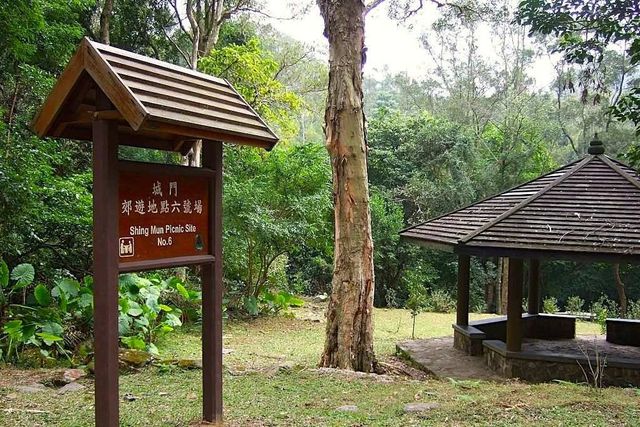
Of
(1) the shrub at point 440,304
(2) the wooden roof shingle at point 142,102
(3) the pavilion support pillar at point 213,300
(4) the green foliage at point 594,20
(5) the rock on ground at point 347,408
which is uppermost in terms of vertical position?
(4) the green foliage at point 594,20

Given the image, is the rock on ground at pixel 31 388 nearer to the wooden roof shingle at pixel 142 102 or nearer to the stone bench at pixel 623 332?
the wooden roof shingle at pixel 142 102

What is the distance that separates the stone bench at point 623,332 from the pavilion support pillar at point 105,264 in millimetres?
8030

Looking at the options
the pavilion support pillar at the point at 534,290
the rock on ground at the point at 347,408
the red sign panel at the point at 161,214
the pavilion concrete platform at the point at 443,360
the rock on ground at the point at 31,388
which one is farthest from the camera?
the pavilion support pillar at the point at 534,290

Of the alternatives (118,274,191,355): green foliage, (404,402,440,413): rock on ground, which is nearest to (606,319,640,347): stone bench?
(404,402,440,413): rock on ground

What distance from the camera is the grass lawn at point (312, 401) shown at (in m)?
3.94

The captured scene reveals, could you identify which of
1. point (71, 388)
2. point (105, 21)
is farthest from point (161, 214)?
point (105, 21)

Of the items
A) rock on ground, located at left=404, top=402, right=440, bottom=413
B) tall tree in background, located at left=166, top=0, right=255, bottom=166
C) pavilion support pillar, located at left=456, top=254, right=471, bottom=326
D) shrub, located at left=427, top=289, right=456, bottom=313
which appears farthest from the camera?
shrub, located at left=427, top=289, right=456, bottom=313

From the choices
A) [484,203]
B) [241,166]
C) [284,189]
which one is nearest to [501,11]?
[484,203]

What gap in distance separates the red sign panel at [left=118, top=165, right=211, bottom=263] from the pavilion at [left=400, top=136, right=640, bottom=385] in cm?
436

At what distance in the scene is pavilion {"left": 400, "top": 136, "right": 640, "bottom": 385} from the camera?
22.3 ft

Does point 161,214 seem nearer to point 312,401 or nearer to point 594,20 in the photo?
point 312,401

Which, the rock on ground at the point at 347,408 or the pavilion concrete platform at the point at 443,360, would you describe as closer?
the rock on ground at the point at 347,408

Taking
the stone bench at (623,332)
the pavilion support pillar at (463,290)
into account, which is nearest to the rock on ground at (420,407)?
the pavilion support pillar at (463,290)

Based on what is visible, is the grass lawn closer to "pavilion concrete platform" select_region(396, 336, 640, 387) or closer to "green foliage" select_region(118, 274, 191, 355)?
"green foliage" select_region(118, 274, 191, 355)
